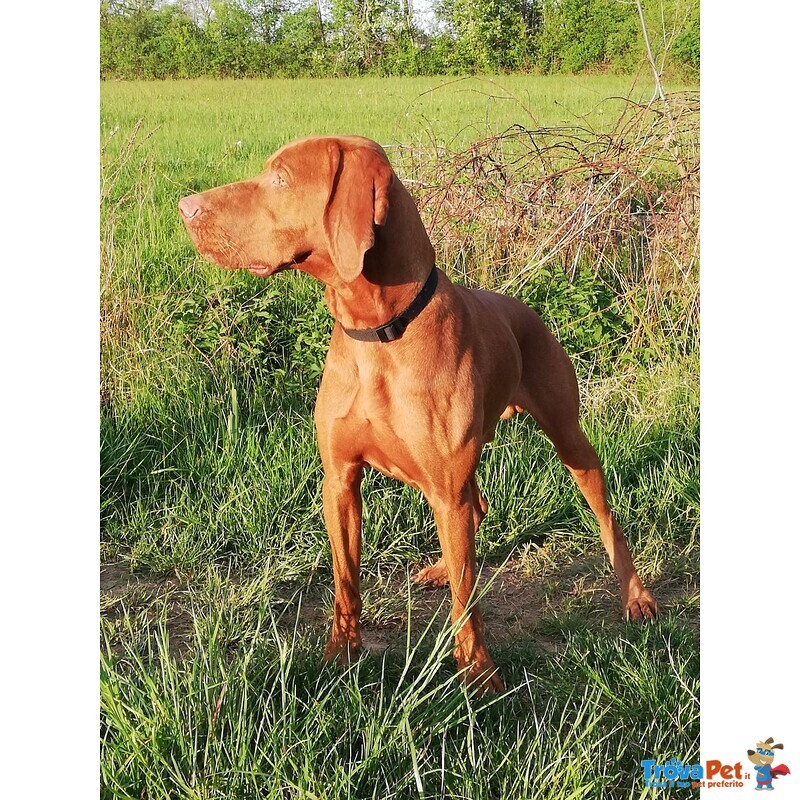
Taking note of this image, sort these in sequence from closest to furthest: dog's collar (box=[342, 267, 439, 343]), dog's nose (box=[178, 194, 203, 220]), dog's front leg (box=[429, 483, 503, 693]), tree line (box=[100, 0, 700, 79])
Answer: dog's nose (box=[178, 194, 203, 220]), dog's collar (box=[342, 267, 439, 343]), dog's front leg (box=[429, 483, 503, 693]), tree line (box=[100, 0, 700, 79])

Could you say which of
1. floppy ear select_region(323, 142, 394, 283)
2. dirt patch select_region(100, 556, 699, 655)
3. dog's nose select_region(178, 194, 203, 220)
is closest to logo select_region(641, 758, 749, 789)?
dirt patch select_region(100, 556, 699, 655)

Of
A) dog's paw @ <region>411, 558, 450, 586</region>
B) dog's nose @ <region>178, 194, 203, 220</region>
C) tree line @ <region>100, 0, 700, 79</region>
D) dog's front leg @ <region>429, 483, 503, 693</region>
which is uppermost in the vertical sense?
tree line @ <region>100, 0, 700, 79</region>

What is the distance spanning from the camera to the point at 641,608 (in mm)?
3350

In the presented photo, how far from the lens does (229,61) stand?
6.01 meters

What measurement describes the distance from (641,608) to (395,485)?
49.9 inches

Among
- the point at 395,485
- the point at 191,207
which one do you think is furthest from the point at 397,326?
the point at 395,485

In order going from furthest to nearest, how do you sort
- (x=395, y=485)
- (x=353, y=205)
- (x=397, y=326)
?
(x=395, y=485) → (x=397, y=326) → (x=353, y=205)

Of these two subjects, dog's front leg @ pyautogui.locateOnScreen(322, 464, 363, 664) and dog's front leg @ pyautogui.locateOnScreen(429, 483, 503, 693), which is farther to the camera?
dog's front leg @ pyautogui.locateOnScreen(322, 464, 363, 664)

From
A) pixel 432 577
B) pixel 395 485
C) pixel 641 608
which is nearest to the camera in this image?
pixel 641 608

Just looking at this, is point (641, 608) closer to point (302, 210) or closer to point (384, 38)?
point (302, 210)

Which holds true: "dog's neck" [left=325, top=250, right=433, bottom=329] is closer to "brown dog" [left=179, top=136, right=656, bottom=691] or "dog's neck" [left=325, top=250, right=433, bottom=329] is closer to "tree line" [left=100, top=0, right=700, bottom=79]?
"brown dog" [left=179, top=136, right=656, bottom=691]

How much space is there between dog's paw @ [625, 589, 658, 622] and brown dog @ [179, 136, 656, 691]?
879 millimetres

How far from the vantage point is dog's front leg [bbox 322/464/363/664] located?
272cm
